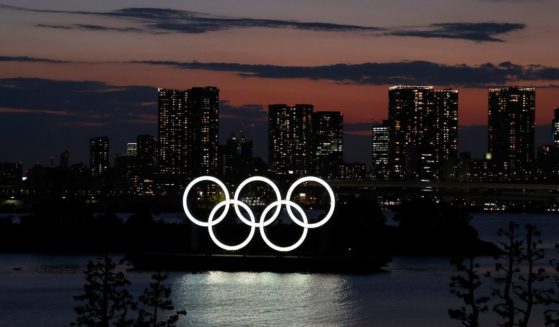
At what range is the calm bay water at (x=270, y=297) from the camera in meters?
42.9

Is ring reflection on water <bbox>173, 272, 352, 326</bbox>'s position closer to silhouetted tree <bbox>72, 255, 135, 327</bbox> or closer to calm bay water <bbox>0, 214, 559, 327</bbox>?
calm bay water <bbox>0, 214, 559, 327</bbox>

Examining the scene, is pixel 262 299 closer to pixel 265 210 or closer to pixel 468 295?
pixel 265 210

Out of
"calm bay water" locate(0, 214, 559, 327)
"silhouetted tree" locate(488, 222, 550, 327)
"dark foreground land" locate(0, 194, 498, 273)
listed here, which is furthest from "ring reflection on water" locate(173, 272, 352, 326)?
"silhouetted tree" locate(488, 222, 550, 327)

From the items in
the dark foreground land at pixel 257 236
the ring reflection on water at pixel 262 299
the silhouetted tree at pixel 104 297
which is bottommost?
the ring reflection on water at pixel 262 299

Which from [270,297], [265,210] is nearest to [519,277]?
[270,297]

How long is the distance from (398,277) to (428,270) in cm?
569

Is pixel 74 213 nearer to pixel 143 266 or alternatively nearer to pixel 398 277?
pixel 143 266

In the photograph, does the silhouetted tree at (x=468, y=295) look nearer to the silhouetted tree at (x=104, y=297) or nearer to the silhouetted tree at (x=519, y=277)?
the silhouetted tree at (x=519, y=277)

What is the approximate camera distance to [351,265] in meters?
64.0

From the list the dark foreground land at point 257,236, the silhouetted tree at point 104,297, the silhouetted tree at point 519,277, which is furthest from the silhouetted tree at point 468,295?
the dark foreground land at point 257,236

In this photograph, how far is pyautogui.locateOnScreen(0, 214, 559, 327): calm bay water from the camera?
42.9m

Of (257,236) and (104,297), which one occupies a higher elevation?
(104,297)

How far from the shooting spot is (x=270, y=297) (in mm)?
50312

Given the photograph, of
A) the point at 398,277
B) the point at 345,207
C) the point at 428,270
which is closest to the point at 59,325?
the point at 398,277
